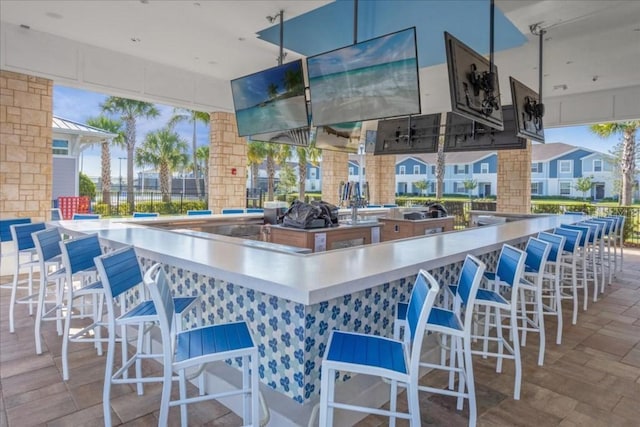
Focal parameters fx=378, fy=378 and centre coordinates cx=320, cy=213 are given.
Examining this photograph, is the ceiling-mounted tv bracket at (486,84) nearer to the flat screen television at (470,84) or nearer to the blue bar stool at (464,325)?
the flat screen television at (470,84)

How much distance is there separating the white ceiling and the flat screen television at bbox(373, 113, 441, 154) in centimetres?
86

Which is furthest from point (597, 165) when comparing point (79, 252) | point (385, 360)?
point (79, 252)

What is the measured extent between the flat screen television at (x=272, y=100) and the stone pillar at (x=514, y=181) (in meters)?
6.07

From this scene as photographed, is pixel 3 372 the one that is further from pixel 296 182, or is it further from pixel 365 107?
pixel 296 182

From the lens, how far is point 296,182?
17.0 metres

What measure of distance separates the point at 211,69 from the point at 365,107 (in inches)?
159

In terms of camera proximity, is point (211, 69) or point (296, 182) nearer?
point (211, 69)

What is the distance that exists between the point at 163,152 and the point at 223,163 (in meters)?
7.83

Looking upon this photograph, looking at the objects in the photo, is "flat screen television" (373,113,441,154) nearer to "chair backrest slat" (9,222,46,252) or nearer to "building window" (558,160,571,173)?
"chair backrest slat" (9,222,46,252)

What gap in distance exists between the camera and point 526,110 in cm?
500

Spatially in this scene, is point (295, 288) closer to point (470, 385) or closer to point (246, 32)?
point (470, 385)

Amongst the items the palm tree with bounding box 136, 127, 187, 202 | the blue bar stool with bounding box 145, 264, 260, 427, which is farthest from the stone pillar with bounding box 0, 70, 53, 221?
the palm tree with bounding box 136, 127, 187, 202

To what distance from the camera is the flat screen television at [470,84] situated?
352 centimetres

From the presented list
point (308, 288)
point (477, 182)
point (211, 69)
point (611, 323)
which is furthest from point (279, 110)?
point (477, 182)
